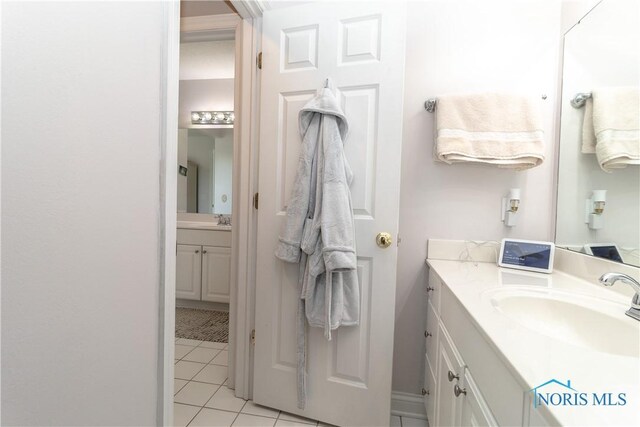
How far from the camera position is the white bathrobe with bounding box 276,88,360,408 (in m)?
1.18

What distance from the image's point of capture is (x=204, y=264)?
2641 mm

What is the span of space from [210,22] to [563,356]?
2149mm

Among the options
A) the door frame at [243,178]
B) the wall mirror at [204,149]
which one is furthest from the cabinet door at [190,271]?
the door frame at [243,178]

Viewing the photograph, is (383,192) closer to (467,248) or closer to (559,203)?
(467,248)

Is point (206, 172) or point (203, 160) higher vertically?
point (203, 160)

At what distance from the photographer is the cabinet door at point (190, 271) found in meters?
2.65

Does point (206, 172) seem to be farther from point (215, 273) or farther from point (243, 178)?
point (243, 178)

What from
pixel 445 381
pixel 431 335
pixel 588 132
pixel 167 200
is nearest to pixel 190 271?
pixel 167 200

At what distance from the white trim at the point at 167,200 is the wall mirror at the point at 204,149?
7.44 ft

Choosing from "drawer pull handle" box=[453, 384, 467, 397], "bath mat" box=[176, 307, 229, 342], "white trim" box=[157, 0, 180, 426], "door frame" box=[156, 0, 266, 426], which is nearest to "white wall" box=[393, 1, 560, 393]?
"drawer pull handle" box=[453, 384, 467, 397]

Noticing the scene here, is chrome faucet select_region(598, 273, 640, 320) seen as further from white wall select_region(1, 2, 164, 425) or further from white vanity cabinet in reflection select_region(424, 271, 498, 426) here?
white wall select_region(1, 2, 164, 425)

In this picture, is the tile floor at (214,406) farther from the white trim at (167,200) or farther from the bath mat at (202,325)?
the white trim at (167,200)

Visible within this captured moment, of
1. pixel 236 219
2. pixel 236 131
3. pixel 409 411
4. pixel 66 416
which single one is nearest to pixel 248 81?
pixel 236 131

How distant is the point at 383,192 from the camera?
1260mm
